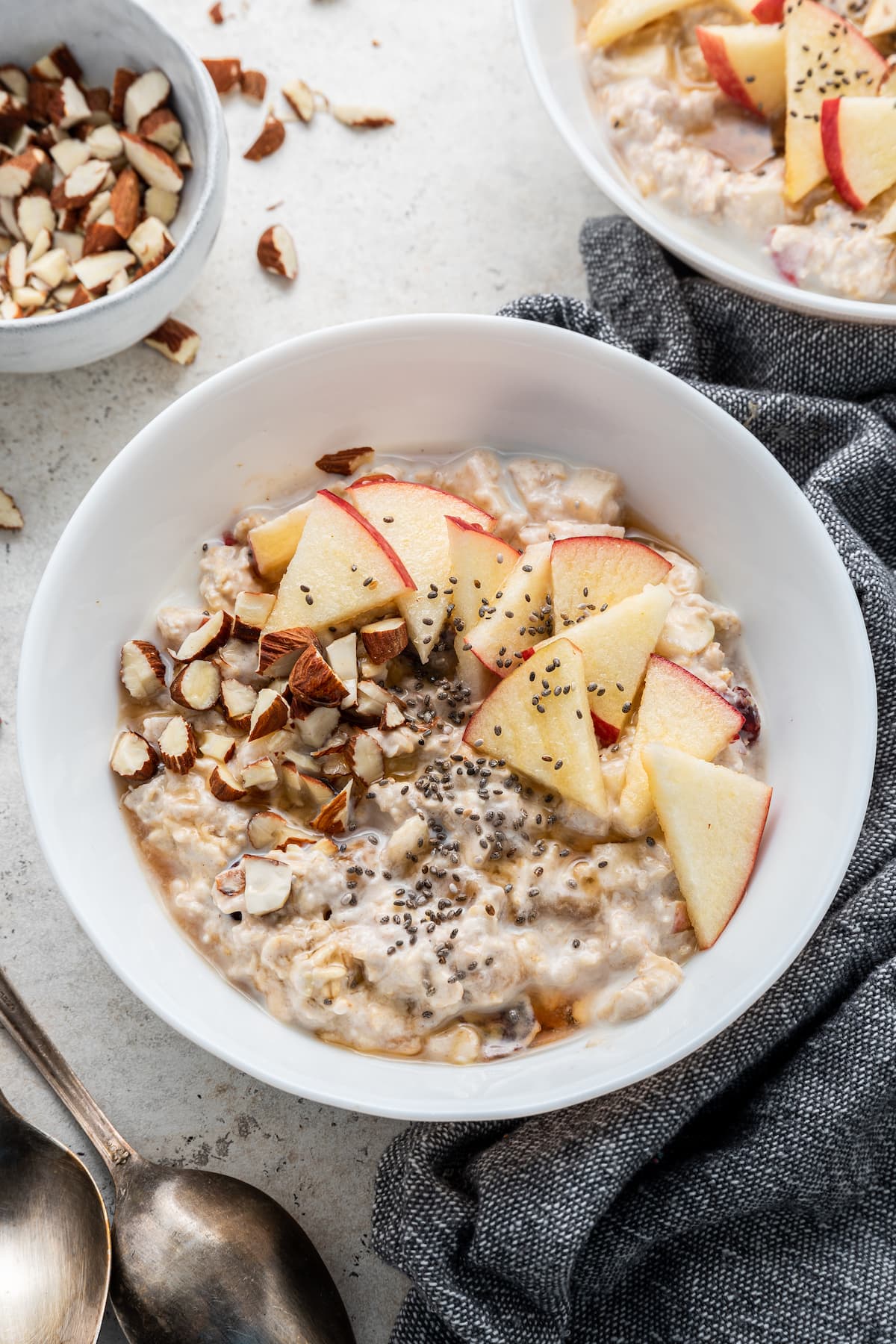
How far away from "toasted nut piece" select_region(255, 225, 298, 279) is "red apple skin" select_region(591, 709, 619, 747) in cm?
121

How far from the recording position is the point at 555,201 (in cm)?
281

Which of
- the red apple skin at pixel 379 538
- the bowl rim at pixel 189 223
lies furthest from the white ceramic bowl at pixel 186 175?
the red apple skin at pixel 379 538

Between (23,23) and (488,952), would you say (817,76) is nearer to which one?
(23,23)

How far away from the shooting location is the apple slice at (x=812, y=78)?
256 cm

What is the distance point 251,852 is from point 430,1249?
74cm

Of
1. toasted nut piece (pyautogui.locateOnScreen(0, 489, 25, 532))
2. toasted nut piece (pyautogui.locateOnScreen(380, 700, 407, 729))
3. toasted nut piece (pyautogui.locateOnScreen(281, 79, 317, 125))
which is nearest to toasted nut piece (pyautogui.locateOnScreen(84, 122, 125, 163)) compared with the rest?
toasted nut piece (pyautogui.locateOnScreen(281, 79, 317, 125))

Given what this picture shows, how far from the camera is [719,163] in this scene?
2643 mm

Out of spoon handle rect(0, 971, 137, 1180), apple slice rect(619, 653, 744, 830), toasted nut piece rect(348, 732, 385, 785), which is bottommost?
spoon handle rect(0, 971, 137, 1180)

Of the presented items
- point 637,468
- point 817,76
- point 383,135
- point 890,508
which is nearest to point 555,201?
point 383,135

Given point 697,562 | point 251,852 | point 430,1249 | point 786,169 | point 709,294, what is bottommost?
point 430,1249

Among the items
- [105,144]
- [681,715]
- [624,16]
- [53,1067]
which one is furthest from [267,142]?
[53,1067]

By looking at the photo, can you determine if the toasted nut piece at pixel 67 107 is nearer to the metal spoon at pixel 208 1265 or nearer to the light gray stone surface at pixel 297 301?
the light gray stone surface at pixel 297 301

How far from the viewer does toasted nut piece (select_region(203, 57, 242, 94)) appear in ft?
9.06

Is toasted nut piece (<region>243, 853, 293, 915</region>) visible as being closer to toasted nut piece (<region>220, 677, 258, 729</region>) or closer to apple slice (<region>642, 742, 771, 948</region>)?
toasted nut piece (<region>220, 677, 258, 729</region>)
